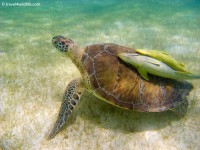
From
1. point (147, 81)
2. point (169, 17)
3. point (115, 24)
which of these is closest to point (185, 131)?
point (147, 81)

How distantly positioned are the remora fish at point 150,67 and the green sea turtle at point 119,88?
0.49 feet

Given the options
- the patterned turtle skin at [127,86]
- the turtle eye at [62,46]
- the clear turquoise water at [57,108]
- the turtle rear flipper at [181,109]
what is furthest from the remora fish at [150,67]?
the turtle eye at [62,46]

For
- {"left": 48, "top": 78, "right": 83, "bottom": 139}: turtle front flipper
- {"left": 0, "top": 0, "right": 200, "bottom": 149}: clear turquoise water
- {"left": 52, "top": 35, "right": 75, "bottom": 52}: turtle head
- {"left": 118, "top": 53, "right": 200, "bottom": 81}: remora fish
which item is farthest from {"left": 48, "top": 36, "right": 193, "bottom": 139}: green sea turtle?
{"left": 52, "top": 35, "right": 75, "bottom": 52}: turtle head

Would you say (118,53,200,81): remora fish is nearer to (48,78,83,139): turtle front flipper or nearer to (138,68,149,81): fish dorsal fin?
(138,68,149,81): fish dorsal fin

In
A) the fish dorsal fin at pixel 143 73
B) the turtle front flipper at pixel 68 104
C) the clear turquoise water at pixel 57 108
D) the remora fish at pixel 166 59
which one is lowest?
the clear turquoise water at pixel 57 108

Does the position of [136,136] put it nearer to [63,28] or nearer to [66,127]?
[66,127]

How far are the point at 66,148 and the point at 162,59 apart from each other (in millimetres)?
2958

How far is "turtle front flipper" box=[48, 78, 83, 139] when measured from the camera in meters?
3.99

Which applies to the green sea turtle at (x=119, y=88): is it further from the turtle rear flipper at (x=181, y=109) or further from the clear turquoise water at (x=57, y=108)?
the clear turquoise water at (x=57, y=108)

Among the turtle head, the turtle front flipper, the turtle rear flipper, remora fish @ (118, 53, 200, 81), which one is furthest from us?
the turtle head

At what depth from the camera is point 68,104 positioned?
165 inches

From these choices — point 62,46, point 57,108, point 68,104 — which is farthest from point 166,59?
point 57,108

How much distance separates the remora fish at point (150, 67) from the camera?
13.6 ft

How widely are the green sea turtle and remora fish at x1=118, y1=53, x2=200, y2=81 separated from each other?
148 millimetres
